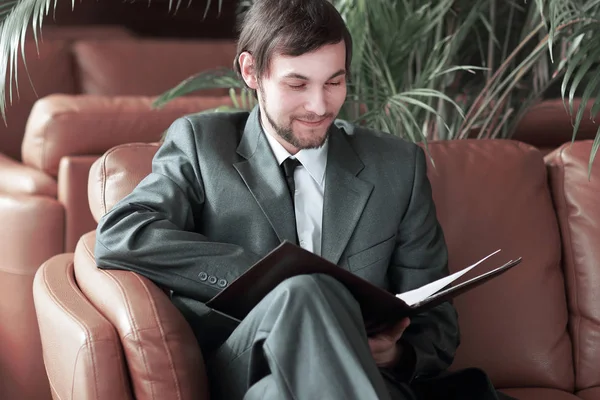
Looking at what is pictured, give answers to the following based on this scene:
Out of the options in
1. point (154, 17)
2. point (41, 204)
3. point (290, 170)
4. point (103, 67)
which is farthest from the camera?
point (154, 17)

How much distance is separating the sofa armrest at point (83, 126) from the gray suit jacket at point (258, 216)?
74 centimetres

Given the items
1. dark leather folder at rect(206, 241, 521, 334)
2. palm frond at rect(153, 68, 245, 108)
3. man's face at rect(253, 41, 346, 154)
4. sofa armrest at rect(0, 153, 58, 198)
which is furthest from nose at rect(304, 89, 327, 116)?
sofa armrest at rect(0, 153, 58, 198)

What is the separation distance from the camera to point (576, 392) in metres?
1.88

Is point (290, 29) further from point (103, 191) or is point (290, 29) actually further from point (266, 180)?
Result: point (103, 191)

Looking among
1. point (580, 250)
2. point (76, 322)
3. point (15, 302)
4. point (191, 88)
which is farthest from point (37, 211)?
point (580, 250)

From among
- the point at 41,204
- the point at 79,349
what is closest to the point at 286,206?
the point at 79,349

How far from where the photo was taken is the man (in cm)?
153

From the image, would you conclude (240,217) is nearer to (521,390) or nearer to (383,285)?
(383,285)

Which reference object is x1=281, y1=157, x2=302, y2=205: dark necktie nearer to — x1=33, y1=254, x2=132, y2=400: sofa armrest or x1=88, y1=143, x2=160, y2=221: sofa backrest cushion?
x1=88, y1=143, x2=160, y2=221: sofa backrest cushion

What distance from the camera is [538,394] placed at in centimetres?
178

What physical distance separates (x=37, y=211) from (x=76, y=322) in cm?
97

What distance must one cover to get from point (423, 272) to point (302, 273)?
0.40 metres

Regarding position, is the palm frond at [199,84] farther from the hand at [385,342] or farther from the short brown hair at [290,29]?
the hand at [385,342]

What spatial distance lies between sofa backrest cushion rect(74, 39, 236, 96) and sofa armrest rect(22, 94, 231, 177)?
0.96 metres
